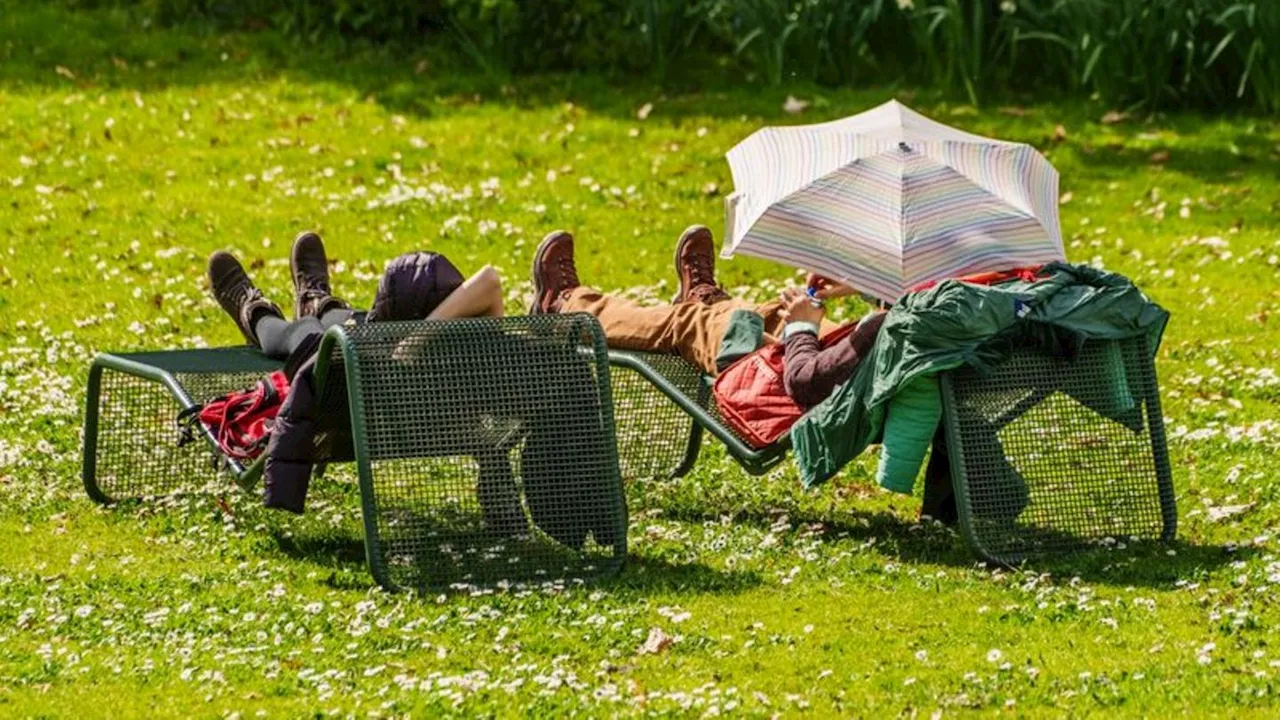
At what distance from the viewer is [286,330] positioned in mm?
7555

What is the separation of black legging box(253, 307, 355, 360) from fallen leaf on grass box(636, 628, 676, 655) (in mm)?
2112

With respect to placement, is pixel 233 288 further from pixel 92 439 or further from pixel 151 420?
pixel 92 439

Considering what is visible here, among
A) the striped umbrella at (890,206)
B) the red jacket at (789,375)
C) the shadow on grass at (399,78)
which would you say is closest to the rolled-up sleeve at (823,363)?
the red jacket at (789,375)

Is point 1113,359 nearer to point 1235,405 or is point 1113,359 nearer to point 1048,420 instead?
point 1048,420

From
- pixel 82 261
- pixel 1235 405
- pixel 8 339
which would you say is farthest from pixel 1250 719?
pixel 82 261

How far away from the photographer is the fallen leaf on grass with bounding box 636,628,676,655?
5.60 m

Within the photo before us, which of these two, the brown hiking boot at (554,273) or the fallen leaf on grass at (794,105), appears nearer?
the brown hiking boot at (554,273)

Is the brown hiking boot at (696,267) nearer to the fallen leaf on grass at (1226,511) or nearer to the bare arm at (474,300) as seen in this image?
the bare arm at (474,300)

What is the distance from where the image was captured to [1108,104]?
13.1 m

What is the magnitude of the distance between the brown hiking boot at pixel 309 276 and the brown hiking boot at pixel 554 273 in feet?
2.26

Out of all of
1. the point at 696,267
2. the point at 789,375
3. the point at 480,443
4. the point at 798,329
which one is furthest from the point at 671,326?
the point at 480,443

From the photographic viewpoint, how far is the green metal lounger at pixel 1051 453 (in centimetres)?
646

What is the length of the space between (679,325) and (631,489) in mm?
593

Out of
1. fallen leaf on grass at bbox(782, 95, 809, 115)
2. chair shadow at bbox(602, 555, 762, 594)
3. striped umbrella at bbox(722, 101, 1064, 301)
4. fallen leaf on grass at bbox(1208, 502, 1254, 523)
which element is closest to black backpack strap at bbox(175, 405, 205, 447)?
chair shadow at bbox(602, 555, 762, 594)
